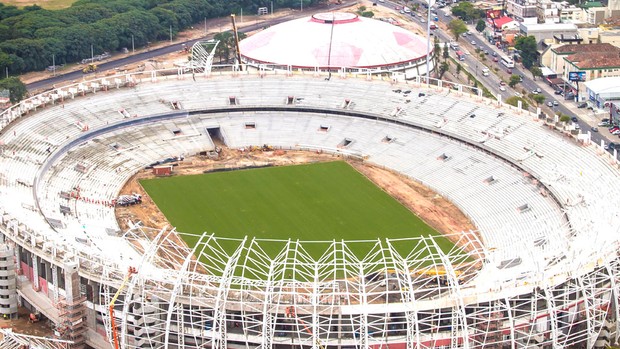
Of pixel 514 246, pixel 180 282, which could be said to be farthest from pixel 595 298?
pixel 180 282

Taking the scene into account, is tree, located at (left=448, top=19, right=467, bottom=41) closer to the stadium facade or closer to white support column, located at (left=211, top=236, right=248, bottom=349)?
the stadium facade

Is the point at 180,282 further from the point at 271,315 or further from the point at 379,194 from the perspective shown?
the point at 379,194

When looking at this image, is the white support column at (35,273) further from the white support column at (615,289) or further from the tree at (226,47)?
the tree at (226,47)

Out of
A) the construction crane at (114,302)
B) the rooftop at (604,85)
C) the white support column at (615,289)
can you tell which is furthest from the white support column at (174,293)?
the rooftop at (604,85)

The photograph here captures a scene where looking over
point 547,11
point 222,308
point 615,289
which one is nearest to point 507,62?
point 547,11

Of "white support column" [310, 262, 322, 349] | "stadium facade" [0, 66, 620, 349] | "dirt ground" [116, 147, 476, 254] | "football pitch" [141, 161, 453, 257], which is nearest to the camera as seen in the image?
"white support column" [310, 262, 322, 349]

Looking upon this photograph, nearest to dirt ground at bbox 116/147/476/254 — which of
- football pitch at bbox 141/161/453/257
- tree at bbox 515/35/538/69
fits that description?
football pitch at bbox 141/161/453/257
